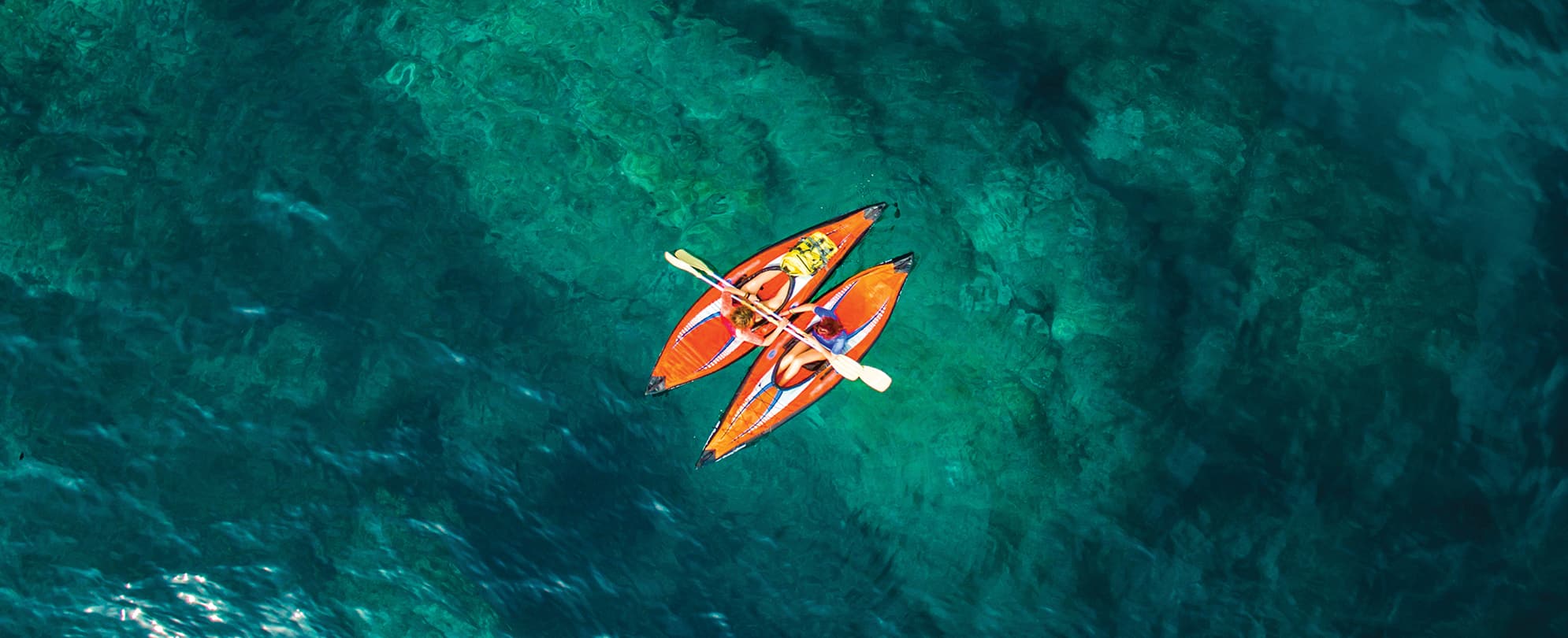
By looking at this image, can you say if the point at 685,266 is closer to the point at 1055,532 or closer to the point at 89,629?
the point at 1055,532

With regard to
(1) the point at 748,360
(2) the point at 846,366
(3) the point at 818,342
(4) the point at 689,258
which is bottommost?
(1) the point at 748,360

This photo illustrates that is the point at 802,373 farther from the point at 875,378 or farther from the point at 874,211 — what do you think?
the point at 874,211

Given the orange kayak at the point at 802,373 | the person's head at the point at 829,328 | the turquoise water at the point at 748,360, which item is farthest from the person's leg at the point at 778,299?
the turquoise water at the point at 748,360

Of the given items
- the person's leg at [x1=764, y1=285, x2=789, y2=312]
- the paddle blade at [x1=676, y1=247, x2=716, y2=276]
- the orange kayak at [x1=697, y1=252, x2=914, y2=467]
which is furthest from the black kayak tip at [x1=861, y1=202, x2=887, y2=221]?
the paddle blade at [x1=676, y1=247, x2=716, y2=276]

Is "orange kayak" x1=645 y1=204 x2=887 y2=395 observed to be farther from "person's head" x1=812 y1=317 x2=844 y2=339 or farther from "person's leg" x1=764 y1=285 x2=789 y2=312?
"person's head" x1=812 y1=317 x2=844 y2=339

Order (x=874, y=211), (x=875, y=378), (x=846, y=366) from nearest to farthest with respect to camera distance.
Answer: (x=875, y=378), (x=846, y=366), (x=874, y=211)

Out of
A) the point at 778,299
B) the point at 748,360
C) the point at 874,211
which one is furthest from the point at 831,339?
the point at 874,211

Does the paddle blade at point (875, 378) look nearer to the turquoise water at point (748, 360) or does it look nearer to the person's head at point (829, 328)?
the person's head at point (829, 328)
